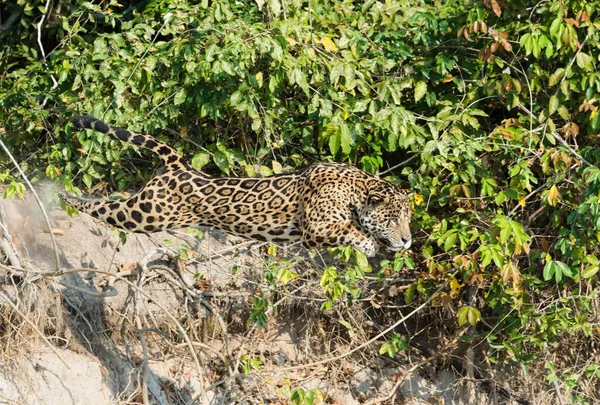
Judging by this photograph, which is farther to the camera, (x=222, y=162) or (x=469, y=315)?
(x=222, y=162)

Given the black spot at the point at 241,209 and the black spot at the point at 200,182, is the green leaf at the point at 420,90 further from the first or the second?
the black spot at the point at 200,182

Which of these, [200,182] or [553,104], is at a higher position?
[553,104]

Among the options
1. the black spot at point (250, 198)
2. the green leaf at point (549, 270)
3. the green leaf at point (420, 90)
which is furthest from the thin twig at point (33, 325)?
the green leaf at point (549, 270)

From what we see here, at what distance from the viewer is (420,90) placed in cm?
1040

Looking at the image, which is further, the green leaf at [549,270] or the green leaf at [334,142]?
the green leaf at [334,142]

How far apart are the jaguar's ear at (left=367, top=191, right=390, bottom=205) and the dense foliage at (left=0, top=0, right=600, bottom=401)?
60 centimetres

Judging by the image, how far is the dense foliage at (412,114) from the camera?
32.8 ft

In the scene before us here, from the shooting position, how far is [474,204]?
10.4 meters

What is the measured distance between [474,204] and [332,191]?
4.55 feet

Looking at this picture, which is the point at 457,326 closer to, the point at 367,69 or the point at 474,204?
the point at 474,204

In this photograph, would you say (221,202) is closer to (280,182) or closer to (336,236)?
(280,182)

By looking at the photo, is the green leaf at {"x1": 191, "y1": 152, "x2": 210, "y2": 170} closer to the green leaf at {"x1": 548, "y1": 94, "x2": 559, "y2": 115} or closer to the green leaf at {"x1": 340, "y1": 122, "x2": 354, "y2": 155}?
the green leaf at {"x1": 340, "y1": 122, "x2": 354, "y2": 155}

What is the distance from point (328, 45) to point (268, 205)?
4.89 feet

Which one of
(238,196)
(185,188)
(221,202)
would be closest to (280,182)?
(238,196)
